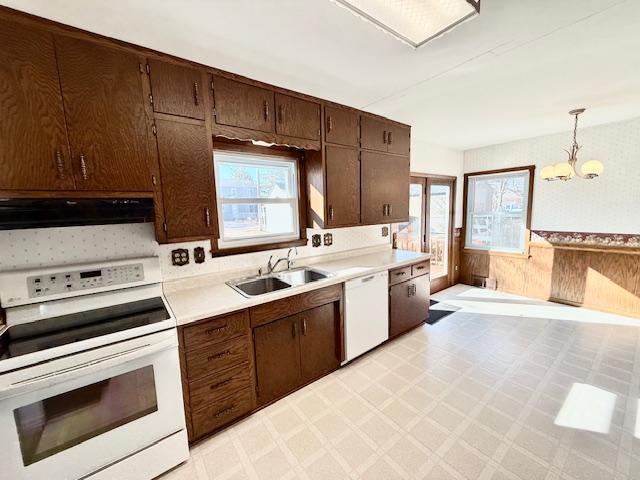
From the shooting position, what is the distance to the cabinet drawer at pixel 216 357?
1648 mm

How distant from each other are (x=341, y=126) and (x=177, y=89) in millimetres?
1477

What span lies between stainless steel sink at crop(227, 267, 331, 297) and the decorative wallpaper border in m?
3.74

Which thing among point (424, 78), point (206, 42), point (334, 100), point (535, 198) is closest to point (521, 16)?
point (424, 78)

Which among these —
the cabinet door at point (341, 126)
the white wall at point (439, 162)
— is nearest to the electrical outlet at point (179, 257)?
the cabinet door at point (341, 126)

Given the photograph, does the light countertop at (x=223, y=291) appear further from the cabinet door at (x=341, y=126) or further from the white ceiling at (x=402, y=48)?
the white ceiling at (x=402, y=48)

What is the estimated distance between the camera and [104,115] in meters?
1.50

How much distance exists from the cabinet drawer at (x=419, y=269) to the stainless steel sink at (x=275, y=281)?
1225mm

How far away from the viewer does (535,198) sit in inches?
159

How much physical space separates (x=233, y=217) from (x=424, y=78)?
2.00 metres

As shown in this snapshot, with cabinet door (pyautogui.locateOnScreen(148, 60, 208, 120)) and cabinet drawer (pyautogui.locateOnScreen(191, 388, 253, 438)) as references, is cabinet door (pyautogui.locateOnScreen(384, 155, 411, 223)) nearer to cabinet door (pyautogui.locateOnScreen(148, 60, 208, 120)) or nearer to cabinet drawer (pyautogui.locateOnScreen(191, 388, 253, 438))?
cabinet door (pyautogui.locateOnScreen(148, 60, 208, 120))

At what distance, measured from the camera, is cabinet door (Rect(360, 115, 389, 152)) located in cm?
282

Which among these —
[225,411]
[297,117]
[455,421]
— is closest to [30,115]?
[297,117]

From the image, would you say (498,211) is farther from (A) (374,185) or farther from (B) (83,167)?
(B) (83,167)

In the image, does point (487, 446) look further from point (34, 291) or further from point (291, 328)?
point (34, 291)
